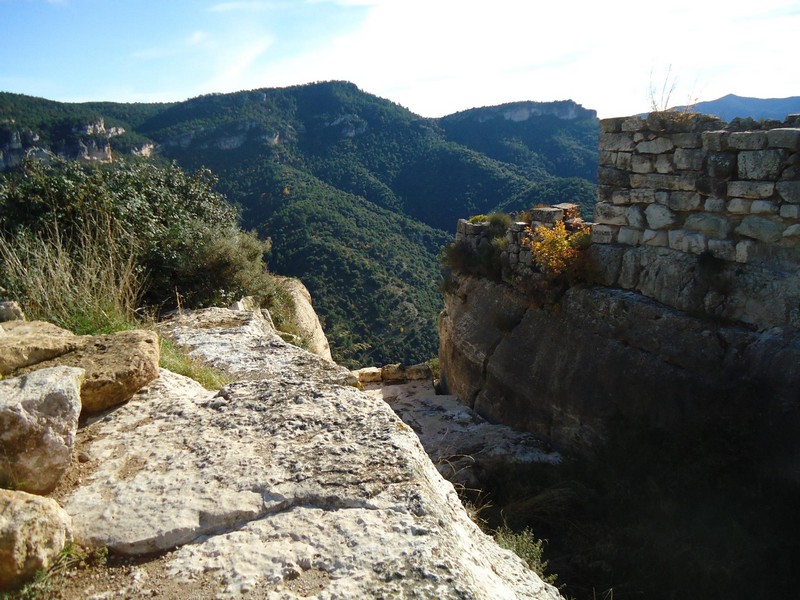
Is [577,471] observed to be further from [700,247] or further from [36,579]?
[36,579]

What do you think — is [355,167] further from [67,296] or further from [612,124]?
[67,296]

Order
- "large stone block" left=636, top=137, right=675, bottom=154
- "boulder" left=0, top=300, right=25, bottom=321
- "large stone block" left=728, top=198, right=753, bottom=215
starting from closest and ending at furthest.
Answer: "boulder" left=0, top=300, right=25, bottom=321, "large stone block" left=728, top=198, right=753, bottom=215, "large stone block" left=636, top=137, right=675, bottom=154

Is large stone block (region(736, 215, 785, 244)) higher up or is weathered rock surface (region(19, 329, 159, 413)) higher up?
large stone block (region(736, 215, 785, 244))

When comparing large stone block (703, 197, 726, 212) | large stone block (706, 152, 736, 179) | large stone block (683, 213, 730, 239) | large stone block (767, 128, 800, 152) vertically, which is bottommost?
large stone block (683, 213, 730, 239)

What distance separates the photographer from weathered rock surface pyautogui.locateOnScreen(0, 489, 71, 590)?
147cm

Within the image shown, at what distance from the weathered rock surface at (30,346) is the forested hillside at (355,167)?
17.4m

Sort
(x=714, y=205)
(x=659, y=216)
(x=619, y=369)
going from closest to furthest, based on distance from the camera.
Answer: (x=714, y=205), (x=619, y=369), (x=659, y=216)

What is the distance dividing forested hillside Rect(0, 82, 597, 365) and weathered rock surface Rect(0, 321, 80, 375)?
17.4 metres

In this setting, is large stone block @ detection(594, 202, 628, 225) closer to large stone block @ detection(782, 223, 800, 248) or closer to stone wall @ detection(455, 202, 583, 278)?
stone wall @ detection(455, 202, 583, 278)

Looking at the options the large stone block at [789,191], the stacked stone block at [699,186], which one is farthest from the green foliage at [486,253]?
the large stone block at [789,191]

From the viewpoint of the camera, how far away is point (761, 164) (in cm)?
566

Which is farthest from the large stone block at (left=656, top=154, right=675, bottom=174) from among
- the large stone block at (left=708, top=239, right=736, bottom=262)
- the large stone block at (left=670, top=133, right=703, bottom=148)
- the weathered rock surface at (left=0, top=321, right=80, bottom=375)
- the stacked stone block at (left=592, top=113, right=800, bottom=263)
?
the weathered rock surface at (left=0, top=321, right=80, bottom=375)

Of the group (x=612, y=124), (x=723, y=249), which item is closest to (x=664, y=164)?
(x=612, y=124)

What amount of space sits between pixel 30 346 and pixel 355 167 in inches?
2056
